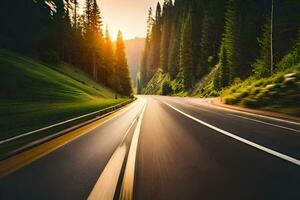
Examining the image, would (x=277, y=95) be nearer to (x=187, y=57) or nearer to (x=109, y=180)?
(x=109, y=180)

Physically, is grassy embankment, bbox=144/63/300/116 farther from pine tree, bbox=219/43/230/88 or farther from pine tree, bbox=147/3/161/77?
pine tree, bbox=147/3/161/77

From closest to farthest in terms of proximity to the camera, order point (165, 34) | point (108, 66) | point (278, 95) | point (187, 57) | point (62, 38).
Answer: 1. point (278, 95)
2. point (62, 38)
3. point (108, 66)
4. point (187, 57)
5. point (165, 34)

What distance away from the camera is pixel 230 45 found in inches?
1976

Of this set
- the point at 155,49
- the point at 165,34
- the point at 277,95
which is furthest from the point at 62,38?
the point at 155,49

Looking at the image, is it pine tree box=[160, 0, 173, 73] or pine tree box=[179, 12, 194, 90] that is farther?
pine tree box=[160, 0, 173, 73]

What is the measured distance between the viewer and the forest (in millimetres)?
37812

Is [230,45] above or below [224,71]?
above

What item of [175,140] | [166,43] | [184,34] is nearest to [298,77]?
[175,140]

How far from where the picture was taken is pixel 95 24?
66562 millimetres

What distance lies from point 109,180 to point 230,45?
4989cm

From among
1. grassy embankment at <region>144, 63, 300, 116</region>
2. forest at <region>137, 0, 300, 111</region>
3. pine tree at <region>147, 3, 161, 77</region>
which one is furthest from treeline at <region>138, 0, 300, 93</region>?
pine tree at <region>147, 3, 161, 77</region>

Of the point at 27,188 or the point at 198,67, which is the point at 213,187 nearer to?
the point at 27,188

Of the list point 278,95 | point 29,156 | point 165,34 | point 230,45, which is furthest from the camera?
point 165,34

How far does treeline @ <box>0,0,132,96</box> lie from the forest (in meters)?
20.1
